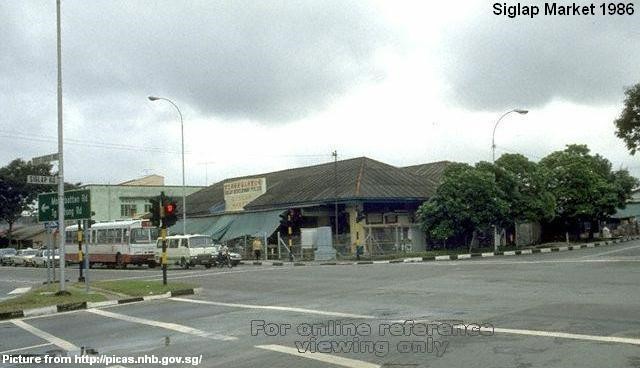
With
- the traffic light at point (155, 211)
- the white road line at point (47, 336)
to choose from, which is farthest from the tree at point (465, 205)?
the white road line at point (47, 336)

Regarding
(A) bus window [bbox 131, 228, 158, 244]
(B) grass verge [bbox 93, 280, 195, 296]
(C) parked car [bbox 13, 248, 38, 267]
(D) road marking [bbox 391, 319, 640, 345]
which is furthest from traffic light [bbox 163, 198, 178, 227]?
(C) parked car [bbox 13, 248, 38, 267]

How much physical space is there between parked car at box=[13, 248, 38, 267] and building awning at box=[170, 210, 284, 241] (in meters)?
12.4

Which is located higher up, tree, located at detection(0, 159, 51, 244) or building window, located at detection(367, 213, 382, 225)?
tree, located at detection(0, 159, 51, 244)

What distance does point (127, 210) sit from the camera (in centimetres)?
6969

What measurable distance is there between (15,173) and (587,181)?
2036 inches

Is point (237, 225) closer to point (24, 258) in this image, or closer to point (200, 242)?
point (200, 242)

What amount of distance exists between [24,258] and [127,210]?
18593 mm

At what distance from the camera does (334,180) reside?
43.8m

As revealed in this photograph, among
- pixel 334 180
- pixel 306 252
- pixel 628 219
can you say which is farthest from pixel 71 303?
pixel 628 219

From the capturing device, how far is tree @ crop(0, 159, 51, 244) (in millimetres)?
62375

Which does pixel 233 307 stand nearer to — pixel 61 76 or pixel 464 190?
pixel 61 76

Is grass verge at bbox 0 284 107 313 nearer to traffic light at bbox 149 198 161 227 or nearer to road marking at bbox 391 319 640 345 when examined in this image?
traffic light at bbox 149 198 161 227

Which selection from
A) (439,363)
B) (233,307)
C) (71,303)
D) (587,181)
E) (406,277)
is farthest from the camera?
(587,181)

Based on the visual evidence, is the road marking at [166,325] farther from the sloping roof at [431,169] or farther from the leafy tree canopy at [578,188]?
the leafy tree canopy at [578,188]
